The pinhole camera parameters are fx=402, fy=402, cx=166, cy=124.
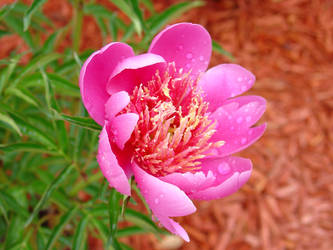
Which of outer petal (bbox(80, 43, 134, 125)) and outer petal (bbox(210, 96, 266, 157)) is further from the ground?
outer petal (bbox(80, 43, 134, 125))

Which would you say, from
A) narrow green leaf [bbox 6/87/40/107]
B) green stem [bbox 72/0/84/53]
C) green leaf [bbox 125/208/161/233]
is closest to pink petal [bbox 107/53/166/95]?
narrow green leaf [bbox 6/87/40/107]

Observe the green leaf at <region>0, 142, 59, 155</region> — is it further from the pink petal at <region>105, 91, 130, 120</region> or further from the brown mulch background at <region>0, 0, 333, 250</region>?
the brown mulch background at <region>0, 0, 333, 250</region>

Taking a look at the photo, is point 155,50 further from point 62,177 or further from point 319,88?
point 319,88

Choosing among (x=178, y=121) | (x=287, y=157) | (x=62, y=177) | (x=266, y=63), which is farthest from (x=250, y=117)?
(x=266, y=63)

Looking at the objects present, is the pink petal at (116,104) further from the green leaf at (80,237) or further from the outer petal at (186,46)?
the green leaf at (80,237)

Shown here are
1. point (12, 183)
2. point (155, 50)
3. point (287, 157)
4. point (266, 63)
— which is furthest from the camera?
point (266, 63)

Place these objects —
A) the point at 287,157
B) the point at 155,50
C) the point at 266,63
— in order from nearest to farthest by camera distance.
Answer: the point at 155,50
the point at 287,157
the point at 266,63

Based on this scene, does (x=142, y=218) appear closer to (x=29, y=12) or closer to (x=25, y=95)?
(x=25, y=95)
